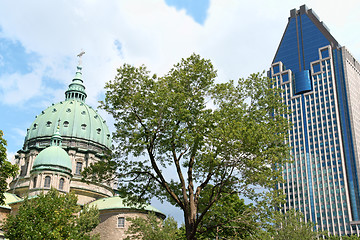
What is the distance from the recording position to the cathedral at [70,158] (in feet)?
206

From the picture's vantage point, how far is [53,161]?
2726 inches

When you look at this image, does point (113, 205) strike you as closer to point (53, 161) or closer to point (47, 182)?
point (47, 182)

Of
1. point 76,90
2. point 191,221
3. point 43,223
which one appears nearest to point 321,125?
point 76,90

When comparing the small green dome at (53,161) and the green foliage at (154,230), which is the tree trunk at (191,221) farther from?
the small green dome at (53,161)

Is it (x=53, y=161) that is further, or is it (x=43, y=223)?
(x=53, y=161)

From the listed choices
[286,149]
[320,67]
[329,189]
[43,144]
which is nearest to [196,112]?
[286,149]

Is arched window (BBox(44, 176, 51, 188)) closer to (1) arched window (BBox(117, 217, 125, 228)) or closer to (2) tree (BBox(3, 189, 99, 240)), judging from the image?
(1) arched window (BBox(117, 217, 125, 228))

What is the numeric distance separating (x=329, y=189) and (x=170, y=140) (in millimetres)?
108418

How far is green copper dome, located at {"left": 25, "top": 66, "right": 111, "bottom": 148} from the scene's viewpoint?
86.8 meters

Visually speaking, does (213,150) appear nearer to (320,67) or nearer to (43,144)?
(43,144)

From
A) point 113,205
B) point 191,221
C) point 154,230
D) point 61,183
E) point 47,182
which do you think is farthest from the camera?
point 61,183

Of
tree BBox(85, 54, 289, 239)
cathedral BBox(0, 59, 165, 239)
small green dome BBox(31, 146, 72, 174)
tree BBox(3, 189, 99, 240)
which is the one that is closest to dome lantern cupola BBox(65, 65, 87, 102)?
cathedral BBox(0, 59, 165, 239)

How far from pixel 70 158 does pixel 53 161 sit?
10637 millimetres

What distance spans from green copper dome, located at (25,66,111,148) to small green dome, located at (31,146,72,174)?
14868mm
